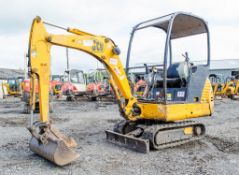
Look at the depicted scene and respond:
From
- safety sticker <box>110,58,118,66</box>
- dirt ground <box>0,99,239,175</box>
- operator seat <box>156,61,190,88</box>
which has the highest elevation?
safety sticker <box>110,58,118,66</box>

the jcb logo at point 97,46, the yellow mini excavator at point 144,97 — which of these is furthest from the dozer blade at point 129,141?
the jcb logo at point 97,46

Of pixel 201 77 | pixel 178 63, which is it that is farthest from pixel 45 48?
pixel 201 77

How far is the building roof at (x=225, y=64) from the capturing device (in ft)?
128

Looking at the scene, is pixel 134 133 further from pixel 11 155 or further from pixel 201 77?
pixel 11 155

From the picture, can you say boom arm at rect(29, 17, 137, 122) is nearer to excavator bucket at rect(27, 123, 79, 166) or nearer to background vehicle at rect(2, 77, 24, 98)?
excavator bucket at rect(27, 123, 79, 166)

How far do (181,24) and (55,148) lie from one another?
396cm

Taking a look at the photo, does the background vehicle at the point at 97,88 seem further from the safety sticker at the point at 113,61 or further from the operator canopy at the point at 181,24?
the safety sticker at the point at 113,61

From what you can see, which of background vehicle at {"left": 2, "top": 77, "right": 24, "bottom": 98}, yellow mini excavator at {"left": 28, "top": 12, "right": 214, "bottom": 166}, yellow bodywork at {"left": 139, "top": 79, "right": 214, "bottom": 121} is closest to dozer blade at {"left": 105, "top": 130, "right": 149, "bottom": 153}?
yellow mini excavator at {"left": 28, "top": 12, "right": 214, "bottom": 166}

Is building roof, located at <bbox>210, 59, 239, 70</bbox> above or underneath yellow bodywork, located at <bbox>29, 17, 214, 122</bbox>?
above

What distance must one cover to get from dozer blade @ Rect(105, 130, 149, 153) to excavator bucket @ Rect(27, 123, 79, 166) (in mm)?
1293

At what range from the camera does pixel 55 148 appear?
4504mm

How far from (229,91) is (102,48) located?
1573cm

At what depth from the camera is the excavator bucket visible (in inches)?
177

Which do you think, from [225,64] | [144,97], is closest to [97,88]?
[144,97]
